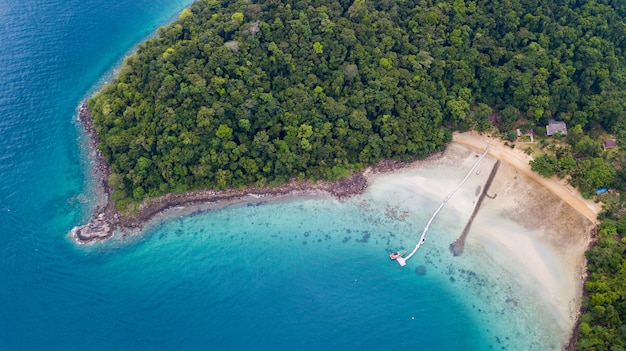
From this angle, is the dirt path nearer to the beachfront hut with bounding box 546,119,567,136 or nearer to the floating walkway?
the floating walkway

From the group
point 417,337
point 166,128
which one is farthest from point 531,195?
point 166,128

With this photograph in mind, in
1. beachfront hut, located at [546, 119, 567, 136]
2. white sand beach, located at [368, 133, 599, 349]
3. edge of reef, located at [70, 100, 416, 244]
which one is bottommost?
white sand beach, located at [368, 133, 599, 349]

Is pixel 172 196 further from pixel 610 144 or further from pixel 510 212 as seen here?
pixel 610 144

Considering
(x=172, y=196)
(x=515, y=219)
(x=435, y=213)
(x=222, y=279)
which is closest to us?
(x=222, y=279)

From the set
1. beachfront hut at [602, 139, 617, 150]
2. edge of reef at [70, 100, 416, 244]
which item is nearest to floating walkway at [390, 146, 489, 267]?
edge of reef at [70, 100, 416, 244]

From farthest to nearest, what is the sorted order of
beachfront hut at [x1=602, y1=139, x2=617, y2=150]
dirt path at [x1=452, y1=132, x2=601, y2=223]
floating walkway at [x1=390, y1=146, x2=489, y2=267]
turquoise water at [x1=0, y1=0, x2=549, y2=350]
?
beachfront hut at [x1=602, y1=139, x2=617, y2=150] → dirt path at [x1=452, y1=132, x2=601, y2=223] → floating walkway at [x1=390, y1=146, x2=489, y2=267] → turquoise water at [x1=0, y1=0, x2=549, y2=350]

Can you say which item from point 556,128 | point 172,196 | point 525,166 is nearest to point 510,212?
point 525,166

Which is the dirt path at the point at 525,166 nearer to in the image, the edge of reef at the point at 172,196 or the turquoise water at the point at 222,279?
the edge of reef at the point at 172,196
